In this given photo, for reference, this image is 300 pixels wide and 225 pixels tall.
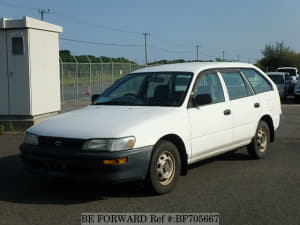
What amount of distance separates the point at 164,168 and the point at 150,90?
141 centimetres

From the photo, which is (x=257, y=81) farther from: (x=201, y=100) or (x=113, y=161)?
(x=113, y=161)

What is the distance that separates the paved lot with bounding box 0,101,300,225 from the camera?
4.79 m

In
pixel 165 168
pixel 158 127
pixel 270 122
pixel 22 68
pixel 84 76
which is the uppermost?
pixel 22 68

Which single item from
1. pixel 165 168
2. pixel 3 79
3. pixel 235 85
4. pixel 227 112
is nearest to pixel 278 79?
pixel 3 79

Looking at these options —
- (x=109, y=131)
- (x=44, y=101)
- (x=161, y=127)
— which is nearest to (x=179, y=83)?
(x=161, y=127)

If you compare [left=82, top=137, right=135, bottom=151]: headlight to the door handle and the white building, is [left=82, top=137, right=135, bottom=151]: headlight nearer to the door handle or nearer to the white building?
the door handle

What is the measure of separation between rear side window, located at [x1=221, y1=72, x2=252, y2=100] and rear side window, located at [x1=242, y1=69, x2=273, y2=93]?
27cm

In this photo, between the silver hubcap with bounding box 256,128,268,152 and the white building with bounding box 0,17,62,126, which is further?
the white building with bounding box 0,17,62,126

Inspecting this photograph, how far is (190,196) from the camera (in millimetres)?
5473

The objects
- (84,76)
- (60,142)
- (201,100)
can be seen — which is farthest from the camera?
(84,76)

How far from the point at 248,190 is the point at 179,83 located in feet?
5.85

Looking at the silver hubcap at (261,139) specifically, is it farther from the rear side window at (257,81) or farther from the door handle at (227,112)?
the door handle at (227,112)

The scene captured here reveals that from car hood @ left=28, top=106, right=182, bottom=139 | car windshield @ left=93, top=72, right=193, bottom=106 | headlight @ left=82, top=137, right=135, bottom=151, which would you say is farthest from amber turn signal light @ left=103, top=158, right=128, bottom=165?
car windshield @ left=93, top=72, right=193, bottom=106

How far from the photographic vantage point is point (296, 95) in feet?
68.2
